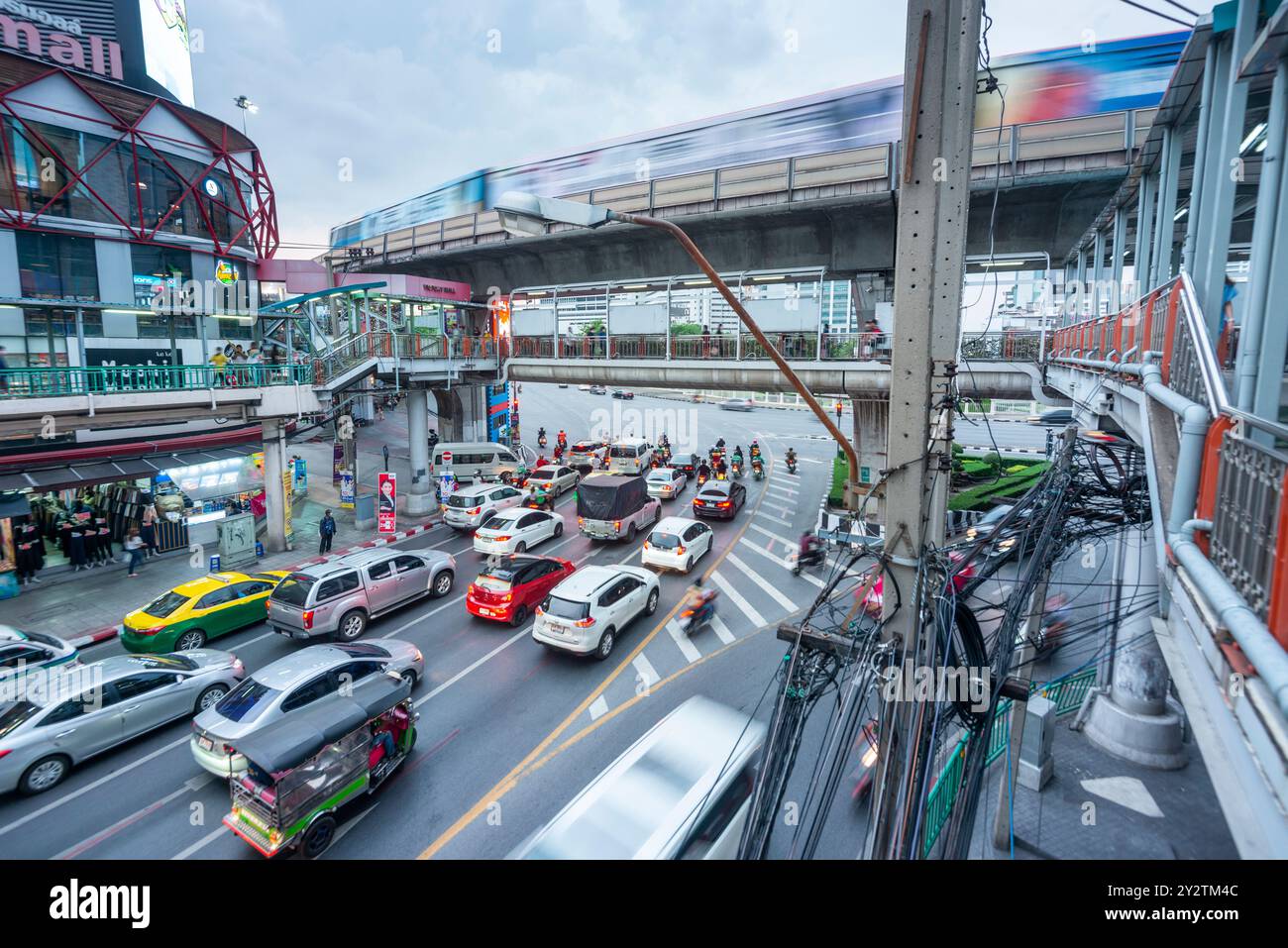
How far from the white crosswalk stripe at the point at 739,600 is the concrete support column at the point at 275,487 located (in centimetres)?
1330

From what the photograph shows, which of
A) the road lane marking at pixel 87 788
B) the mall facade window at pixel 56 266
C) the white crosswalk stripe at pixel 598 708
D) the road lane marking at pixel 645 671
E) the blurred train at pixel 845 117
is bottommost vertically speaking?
the road lane marking at pixel 87 788

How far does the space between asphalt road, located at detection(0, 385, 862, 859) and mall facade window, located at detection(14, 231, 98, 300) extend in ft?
51.2

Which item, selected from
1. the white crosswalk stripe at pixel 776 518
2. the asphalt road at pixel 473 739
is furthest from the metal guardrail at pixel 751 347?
the asphalt road at pixel 473 739

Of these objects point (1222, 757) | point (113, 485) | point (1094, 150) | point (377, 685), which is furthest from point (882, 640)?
point (113, 485)

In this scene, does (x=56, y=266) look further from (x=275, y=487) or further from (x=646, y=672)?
(x=646, y=672)

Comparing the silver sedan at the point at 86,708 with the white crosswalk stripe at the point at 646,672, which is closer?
the silver sedan at the point at 86,708

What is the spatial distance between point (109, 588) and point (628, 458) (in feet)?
66.3

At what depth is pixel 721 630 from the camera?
13.9 metres

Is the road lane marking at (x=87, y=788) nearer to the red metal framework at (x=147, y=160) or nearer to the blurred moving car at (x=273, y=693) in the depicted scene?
the blurred moving car at (x=273, y=693)

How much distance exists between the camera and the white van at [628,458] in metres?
30.4

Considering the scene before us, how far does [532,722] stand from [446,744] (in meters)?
1.35

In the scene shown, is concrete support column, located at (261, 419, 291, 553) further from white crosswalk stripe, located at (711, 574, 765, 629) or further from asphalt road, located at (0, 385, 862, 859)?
white crosswalk stripe, located at (711, 574, 765, 629)

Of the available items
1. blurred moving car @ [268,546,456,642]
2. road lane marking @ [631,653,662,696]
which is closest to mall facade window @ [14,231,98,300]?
blurred moving car @ [268,546,456,642]

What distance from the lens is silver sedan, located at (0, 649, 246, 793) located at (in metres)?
8.34
